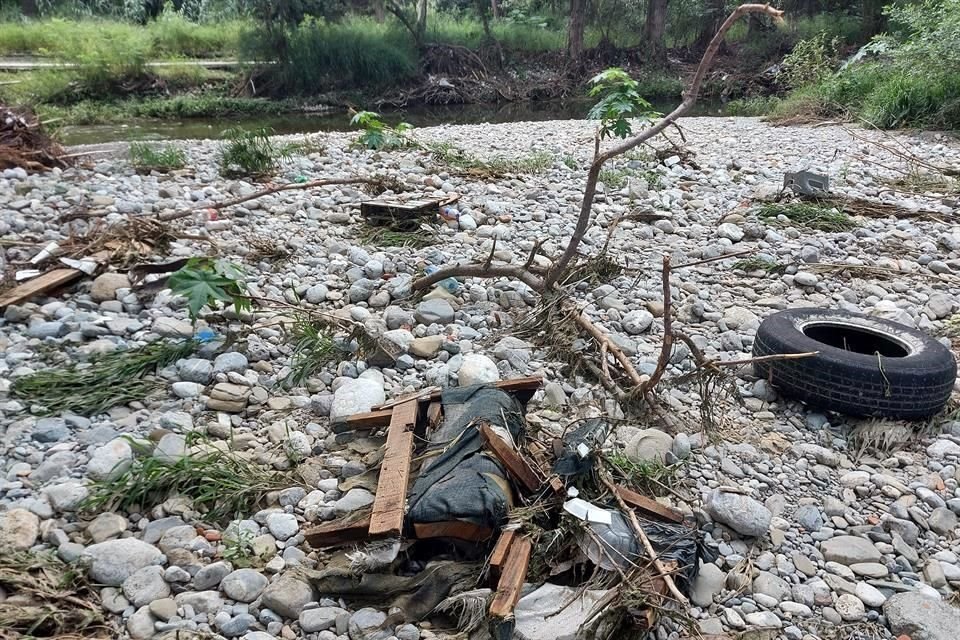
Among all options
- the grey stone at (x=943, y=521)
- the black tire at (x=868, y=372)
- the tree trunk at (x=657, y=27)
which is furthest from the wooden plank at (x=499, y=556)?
the tree trunk at (x=657, y=27)

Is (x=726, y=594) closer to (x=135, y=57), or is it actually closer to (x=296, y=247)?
(x=296, y=247)

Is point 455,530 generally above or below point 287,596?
above

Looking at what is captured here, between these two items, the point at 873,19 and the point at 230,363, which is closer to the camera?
the point at 230,363

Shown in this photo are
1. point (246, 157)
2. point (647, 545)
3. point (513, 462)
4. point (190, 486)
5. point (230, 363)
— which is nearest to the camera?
point (647, 545)

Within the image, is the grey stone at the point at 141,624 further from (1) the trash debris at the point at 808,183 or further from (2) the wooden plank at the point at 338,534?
(1) the trash debris at the point at 808,183

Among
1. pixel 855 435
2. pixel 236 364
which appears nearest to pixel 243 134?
pixel 236 364

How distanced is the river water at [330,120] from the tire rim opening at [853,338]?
1098 cm

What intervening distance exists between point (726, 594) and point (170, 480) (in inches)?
76.6

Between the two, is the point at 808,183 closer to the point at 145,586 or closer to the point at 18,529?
the point at 145,586

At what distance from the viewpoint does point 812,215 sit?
Answer: 5609 millimetres

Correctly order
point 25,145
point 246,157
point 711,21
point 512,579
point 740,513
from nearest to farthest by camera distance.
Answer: point 512,579 < point 740,513 < point 246,157 < point 25,145 < point 711,21

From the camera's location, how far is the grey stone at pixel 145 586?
2148mm

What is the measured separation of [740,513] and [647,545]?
518mm

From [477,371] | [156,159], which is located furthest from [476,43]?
[477,371]
